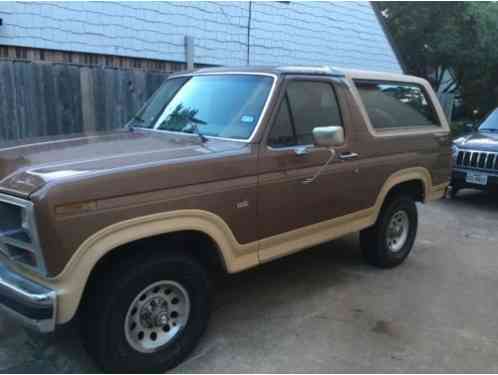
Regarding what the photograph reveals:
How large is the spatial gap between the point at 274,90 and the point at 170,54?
5083mm

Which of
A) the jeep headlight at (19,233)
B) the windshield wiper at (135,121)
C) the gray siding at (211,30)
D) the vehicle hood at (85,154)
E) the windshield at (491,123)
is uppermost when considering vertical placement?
the gray siding at (211,30)

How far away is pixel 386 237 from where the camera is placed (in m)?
5.02

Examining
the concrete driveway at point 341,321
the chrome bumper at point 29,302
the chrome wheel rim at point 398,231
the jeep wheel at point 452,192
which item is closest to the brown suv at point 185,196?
the chrome bumper at point 29,302

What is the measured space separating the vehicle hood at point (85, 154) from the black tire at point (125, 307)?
631 mm

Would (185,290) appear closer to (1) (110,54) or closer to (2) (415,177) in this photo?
(2) (415,177)

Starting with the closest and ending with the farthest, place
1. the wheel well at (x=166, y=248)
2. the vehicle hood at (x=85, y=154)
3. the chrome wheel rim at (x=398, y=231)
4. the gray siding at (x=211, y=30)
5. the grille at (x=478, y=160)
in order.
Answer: the vehicle hood at (x=85, y=154)
the wheel well at (x=166, y=248)
the chrome wheel rim at (x=398, y=231)
the gray siding at (x=211, y=30)
the grille at (x=478, y=160)

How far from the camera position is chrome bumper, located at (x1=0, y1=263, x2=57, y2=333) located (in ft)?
8.47

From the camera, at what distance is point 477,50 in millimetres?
18172

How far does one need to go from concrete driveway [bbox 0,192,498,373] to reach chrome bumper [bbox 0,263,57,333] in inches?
27.9

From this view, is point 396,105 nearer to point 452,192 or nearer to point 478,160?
point 478,160

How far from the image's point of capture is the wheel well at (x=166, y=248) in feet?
9.68

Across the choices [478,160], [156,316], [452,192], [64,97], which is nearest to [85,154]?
[156,316]

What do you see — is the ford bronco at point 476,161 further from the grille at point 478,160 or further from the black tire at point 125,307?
the black tire at point 125,307

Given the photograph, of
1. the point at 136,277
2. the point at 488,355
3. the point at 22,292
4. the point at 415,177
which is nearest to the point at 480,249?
the point at 415,177
